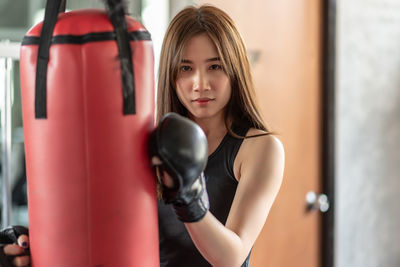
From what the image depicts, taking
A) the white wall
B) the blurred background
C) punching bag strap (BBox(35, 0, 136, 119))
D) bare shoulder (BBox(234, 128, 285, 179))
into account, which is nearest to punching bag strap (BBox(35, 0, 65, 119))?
punching bag strap (BBox(35, 0, 136, 119))

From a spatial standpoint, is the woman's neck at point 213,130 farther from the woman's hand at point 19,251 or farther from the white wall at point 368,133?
the white wall at point 368,133

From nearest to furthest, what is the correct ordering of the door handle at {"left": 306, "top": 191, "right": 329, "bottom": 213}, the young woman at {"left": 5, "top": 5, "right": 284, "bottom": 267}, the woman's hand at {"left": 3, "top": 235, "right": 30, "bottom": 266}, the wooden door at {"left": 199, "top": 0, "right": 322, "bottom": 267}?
the woman's hand at {"left": 3, "top": 235, "right": 30, "bottom": 266} → the young woman at {"left": 5, "top": 5, "right": 284, "bottom": 267} → the wooden door at {"left": 199, "top": 0, "right": 322, "bottom": 267} → the door handle at {"left": 306, "top": 191, "right": 329, "bottom": 213}

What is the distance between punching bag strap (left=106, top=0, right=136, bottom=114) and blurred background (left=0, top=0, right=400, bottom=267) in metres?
0.84

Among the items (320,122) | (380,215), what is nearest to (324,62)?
(320,122)

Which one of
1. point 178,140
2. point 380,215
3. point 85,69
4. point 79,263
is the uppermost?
point 85,69

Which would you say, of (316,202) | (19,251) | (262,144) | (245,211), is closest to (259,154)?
(262,144)

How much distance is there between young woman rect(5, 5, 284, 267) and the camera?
45.3 inches

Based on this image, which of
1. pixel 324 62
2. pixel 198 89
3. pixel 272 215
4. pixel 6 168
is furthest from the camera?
pixel 324 62

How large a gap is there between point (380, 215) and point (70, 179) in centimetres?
259

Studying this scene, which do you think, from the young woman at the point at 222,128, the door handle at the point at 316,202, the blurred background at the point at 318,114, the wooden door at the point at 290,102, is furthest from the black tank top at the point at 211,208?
the door handle at the point at 316,202

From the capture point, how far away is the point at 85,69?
913 millimetres

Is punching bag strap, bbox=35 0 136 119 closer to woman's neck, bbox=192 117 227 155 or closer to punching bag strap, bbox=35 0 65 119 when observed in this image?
punching bag strap, bbox=35 0 65 119

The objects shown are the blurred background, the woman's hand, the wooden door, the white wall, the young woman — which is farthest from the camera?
the white wall

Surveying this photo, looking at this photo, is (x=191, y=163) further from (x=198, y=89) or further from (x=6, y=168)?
(x=6, y=168)
